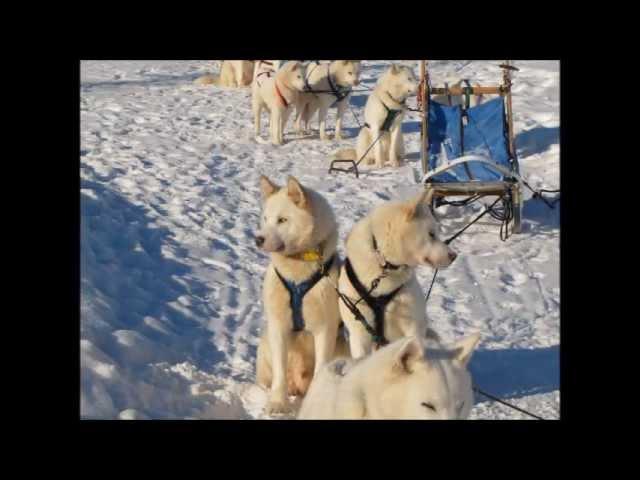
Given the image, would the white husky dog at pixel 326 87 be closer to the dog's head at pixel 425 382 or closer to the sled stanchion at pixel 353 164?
the sled stanchion at pixel 353 164

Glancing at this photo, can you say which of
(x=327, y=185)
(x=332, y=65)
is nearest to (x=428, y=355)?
(x=327, y=185)

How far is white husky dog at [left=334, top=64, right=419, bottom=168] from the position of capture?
10805 millimetres

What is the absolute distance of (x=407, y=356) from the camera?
298 cm

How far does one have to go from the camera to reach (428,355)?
304 cm

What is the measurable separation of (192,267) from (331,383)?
393cm

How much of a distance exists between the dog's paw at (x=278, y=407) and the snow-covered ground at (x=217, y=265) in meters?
0.06

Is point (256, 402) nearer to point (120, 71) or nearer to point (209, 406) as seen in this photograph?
point (209, 406)

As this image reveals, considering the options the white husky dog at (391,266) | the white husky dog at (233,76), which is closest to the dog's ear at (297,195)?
the white husky dog at (391,266)

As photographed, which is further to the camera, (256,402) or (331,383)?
(256,402)

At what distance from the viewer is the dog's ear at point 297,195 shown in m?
4.50

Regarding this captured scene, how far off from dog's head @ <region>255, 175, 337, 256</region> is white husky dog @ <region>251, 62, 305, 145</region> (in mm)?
7661

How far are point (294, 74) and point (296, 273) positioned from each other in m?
8.02

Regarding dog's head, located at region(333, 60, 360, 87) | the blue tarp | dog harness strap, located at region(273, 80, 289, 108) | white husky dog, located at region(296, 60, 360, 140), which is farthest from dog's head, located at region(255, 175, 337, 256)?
dog's head, located at region(333, 60, 360, 87)
